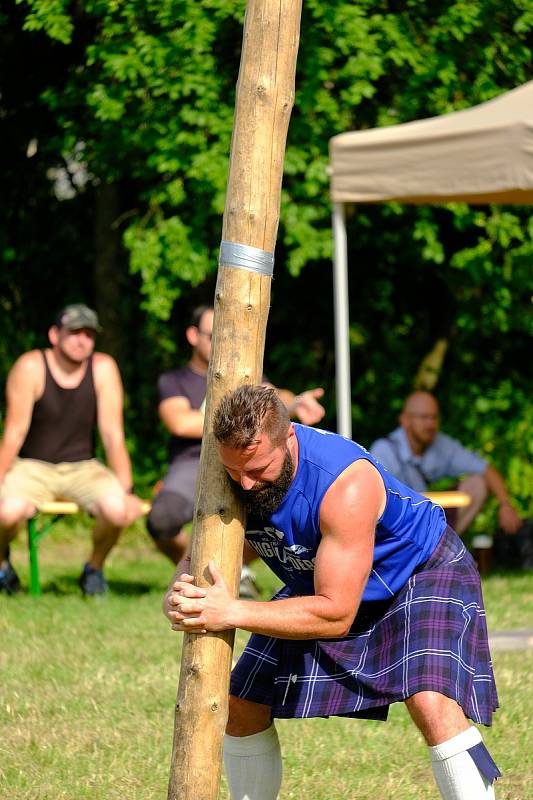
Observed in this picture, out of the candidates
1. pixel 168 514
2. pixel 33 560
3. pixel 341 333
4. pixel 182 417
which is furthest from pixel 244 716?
pixel 33 560

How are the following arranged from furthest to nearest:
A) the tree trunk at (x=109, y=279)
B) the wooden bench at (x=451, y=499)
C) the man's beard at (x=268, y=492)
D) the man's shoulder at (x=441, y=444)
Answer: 1. the tree trunk at (x=109, y=279)
2. the man's shoulder at (x=441, y=444)
3. the wooden bench at (x=451, y=499)
4. the man's beard at (x=268, y=492)

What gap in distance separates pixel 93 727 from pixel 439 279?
5921 mm

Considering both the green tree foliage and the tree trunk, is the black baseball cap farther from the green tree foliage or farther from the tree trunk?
the tree trunk

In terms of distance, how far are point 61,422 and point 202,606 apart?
408 centimetres

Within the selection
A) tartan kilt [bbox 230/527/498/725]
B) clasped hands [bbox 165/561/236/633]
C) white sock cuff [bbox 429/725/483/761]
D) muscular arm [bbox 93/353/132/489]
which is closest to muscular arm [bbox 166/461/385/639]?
clasped hands [bbox 165/561/236/633]

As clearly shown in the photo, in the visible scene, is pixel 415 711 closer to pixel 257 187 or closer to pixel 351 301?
pixel 257 187

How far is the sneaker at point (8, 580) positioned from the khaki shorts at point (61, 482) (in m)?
0.38

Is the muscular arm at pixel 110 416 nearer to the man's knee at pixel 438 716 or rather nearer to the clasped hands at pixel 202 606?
the clasped hands at pixel 202 606

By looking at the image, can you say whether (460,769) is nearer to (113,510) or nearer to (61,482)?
(113,510)

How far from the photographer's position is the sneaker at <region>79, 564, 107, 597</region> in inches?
258

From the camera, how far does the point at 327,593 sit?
9.16ft

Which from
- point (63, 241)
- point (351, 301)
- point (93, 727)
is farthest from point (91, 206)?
point (93, 727)

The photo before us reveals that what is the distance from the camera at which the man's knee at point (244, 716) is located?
317 centimetres

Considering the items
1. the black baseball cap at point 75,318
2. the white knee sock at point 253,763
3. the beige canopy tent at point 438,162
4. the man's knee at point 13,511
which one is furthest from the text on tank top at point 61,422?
the white knee sock at point 253,763
